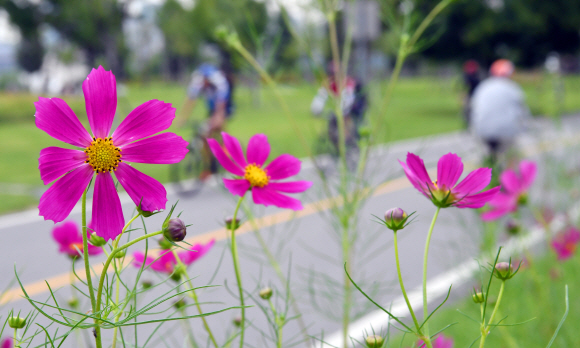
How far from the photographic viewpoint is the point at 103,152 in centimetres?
40

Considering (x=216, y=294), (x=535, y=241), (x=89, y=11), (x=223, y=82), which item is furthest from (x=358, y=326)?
(x=89, y=11)

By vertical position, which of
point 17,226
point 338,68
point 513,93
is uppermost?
point 513,93

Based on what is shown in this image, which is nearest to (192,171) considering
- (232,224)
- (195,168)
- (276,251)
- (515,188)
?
(195,168)

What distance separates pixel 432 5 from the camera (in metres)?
14.8

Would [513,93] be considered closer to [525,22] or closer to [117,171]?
[117,171]

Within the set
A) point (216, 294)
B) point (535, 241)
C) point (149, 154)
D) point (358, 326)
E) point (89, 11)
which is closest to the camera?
point (149, 154)

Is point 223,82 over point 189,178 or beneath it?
over

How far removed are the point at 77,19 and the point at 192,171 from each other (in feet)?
76.8

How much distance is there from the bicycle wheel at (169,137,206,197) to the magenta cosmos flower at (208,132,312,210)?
5.15 m

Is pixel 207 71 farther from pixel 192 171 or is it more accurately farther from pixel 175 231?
pixel 175 231

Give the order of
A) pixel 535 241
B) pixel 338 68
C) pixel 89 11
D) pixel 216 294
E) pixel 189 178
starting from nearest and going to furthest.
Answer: pixel 338 68
pixel 216 294
pixel 535 241
pixel 189 178
pixel 89 11

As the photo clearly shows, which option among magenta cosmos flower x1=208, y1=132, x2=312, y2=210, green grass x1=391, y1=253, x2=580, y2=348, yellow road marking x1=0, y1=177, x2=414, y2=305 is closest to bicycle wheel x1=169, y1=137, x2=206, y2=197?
Result: yellow road marking x1=0, y1=177, x2=414, y2=305

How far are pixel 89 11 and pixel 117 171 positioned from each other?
28.1m

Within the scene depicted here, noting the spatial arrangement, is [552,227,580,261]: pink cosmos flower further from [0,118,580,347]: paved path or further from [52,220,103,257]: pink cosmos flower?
[52,220,103,257]: pink cosmos flower
